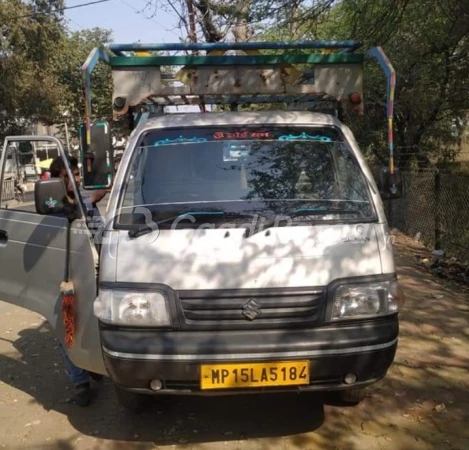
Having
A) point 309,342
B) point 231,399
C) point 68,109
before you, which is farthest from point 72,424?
point 68,109

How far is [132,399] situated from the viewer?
12.0ft

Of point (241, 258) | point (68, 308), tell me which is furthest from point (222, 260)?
point (68, 308)

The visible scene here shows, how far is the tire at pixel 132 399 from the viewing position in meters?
3.63

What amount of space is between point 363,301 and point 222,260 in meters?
0.83

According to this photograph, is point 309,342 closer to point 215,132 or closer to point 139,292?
point 139,292

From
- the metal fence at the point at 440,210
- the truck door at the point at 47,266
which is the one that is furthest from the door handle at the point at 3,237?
the metal fence at the point at 440,210

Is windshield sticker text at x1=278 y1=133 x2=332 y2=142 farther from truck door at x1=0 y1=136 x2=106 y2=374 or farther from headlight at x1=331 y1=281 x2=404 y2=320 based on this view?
truck door at x1=0 y1=136 x2=106 y2=374

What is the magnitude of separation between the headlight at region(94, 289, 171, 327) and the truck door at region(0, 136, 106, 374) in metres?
0.41

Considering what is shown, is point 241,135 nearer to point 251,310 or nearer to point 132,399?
point 251,310

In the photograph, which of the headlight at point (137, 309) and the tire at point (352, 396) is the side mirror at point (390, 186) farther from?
the headlight at point (137, 309)

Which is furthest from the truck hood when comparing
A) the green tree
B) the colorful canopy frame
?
the green tree

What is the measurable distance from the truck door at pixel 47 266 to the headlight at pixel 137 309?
410 millimetres

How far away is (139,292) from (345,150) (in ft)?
6.09

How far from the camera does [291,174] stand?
3854 millimetres
